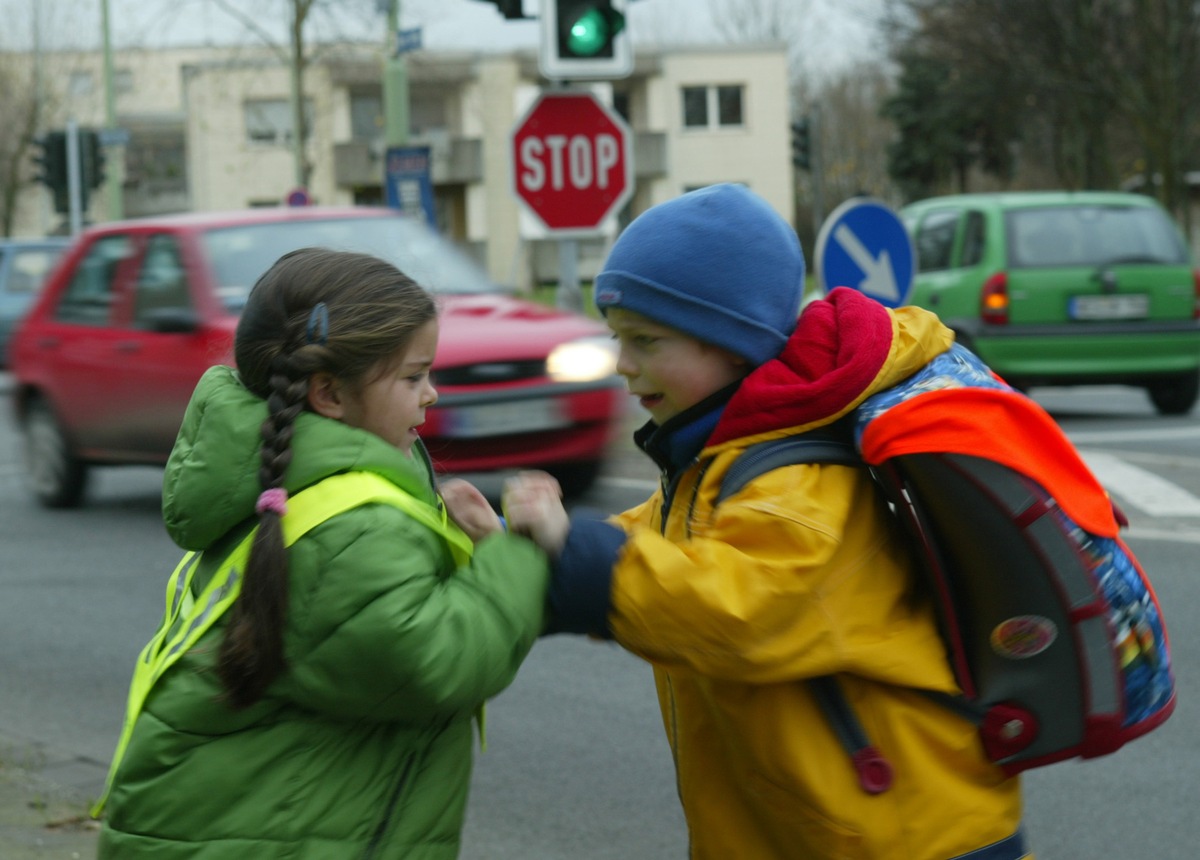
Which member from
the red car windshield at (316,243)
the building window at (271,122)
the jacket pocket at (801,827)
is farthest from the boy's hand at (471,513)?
the building window at (271,122)

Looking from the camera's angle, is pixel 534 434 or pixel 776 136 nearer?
pixel 534 434

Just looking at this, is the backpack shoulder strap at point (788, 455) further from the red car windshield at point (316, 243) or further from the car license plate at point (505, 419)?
the red car windshield at point (316, 243)

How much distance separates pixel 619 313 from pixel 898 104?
211ft

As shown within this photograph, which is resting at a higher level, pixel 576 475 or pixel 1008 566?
pixel 1008 566

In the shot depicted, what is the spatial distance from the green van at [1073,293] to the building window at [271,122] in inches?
2039

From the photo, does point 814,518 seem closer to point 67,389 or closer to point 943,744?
point 943,744

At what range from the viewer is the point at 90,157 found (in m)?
28.7

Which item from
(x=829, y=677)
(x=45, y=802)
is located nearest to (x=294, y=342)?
(x=829, y=677)

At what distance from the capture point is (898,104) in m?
64.6

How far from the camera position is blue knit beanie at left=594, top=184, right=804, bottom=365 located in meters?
2.19

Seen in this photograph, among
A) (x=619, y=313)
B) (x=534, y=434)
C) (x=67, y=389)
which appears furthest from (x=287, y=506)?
(x=67, y=389)

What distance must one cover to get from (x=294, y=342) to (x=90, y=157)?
2805 cm

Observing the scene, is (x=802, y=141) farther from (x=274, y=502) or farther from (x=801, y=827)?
(x=274, y=502)

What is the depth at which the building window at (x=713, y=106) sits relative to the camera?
212ft
